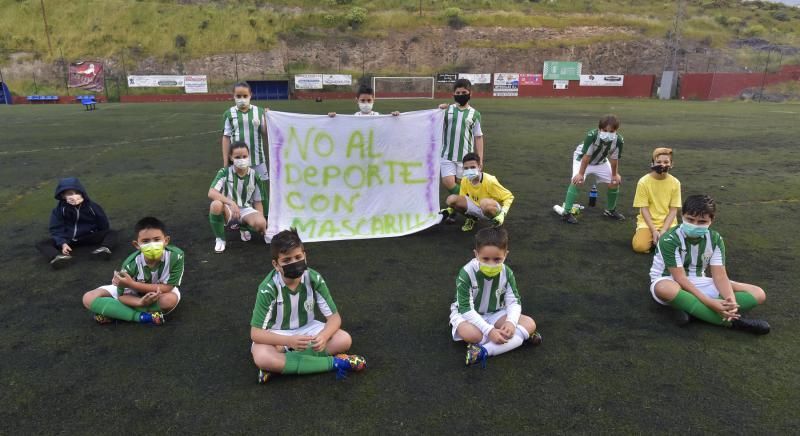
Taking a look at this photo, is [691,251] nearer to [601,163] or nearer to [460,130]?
[601,163]

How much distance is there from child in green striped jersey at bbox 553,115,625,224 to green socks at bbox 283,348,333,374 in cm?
433

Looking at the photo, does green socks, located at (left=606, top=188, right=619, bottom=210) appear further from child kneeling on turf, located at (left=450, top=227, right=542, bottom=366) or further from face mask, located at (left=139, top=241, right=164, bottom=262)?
face mask, located at (left=139, top=241, right=164, bottom=262)

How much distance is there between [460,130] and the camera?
6246mm

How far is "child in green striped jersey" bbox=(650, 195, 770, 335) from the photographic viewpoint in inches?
141

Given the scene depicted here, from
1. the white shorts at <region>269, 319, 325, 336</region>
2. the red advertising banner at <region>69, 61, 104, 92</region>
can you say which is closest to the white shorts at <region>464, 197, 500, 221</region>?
the white shorts at <region>269, 319, 325, 336</region>

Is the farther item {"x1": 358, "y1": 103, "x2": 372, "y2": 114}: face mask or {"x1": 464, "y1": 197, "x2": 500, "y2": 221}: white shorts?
{"x1": 358, "y1": 103, "x2": 372, "y2": 114}: face mask

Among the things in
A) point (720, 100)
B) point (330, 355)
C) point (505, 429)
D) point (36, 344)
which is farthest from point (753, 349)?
point (720, 100)

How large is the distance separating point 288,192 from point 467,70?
144ft

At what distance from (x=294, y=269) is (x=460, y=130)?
3.82 meters

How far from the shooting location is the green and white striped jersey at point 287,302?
3.12 meters

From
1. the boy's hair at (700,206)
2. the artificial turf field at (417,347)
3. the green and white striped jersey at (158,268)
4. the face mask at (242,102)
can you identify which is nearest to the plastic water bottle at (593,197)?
the artificial turf field at (417,347)

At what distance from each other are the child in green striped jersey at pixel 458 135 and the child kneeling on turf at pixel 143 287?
11.4 ft

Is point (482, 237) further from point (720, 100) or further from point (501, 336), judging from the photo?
point (720, 100)

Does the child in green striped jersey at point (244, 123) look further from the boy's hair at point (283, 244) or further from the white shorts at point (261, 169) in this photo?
the boy's hair at point (283, 244)
